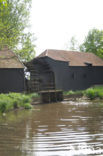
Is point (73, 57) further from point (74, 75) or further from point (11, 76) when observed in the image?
point (11, 76)

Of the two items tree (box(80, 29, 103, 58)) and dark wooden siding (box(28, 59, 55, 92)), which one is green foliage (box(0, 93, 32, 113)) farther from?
tree (box(80, 29, 103, 58))

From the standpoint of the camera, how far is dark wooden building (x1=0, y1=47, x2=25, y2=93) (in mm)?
22844

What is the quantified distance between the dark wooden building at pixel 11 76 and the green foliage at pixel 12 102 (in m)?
7.50

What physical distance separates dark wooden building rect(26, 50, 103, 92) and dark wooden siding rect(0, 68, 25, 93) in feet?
10.2

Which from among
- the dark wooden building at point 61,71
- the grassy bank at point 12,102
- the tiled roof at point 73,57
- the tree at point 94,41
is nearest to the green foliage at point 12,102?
the grassy bank at point 12,102

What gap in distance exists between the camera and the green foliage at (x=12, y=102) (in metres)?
13.1

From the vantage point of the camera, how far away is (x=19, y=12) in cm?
2561

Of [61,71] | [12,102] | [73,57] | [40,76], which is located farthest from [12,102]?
[73,57]

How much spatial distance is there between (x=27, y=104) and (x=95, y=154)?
429 inches

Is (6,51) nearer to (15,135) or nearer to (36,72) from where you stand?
(36,72)

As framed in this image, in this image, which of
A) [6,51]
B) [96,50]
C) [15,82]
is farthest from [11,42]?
[96,50]

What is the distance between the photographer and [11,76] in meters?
23.2

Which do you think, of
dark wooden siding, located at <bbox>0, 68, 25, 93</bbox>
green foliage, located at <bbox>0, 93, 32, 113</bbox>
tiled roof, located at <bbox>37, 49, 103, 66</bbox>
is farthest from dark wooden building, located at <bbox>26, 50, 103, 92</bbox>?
green foliage, located at <bbox>0, 93, 32, 113</bbox>

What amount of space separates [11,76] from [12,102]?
9156 mm
